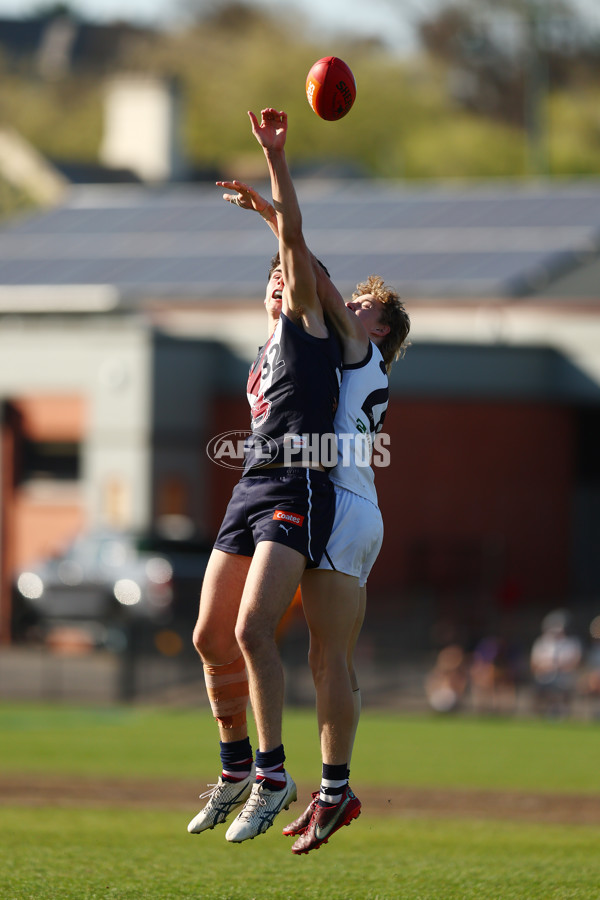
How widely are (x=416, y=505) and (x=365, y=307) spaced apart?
89.7 ft

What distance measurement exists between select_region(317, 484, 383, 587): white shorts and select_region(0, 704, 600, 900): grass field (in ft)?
5.51

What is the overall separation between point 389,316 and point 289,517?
1264mm

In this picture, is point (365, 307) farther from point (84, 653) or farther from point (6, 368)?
point (6, 368)

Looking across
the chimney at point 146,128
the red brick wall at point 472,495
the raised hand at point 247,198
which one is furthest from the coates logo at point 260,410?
the chimney at point 146,128

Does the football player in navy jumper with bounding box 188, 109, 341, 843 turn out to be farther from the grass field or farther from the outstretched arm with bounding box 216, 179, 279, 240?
the grass field

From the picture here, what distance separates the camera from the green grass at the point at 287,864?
838 centimetres

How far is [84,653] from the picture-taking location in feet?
99.6

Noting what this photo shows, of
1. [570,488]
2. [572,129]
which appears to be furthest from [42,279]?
[572,129]

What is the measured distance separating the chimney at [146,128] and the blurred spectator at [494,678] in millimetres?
38130

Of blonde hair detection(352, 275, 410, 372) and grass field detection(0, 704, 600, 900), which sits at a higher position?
blonde hair detection(352, 275, 410, 372)

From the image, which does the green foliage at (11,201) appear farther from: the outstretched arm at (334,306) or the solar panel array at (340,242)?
the outstretched arm at (334,306)

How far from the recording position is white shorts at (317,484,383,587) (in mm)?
7836

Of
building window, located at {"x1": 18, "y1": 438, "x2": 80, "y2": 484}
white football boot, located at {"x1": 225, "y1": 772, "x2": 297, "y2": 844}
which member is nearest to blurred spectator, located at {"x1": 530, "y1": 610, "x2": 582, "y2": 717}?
building window, located at {"x1": 18, "y1": 438, "x2": 80, "y2": 484}

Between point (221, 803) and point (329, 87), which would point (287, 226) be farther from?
point (221, 803)
